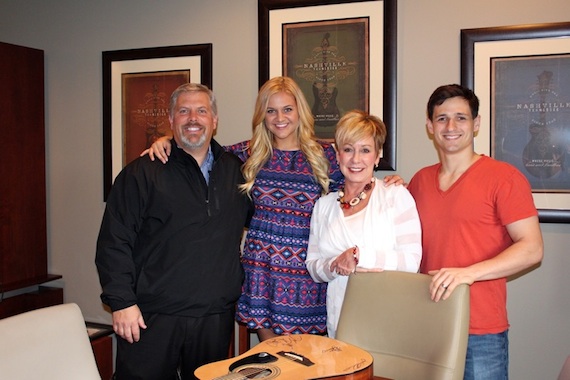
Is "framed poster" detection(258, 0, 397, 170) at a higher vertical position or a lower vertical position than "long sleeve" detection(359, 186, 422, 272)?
higher

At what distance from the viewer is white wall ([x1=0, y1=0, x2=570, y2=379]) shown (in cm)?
270

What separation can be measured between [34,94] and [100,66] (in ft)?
1.54

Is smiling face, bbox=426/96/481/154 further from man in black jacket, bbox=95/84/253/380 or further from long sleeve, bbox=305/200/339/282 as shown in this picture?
man in black jacket, bbox=95/84/253/380

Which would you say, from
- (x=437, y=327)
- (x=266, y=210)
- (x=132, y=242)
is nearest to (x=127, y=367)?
(x=132, y=242)

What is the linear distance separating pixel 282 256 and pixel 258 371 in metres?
0.84

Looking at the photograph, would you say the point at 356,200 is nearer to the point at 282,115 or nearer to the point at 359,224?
the point at 359,224

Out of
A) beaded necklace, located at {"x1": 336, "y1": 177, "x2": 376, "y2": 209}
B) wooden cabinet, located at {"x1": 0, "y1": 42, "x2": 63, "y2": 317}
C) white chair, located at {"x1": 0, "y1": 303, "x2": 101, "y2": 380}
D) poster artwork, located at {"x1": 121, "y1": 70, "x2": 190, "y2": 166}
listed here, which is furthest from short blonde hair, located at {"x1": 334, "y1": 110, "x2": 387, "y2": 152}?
wooden cabinet, located at {"x1": 0, "y1": 42, "x2": 63, "y2": 317}

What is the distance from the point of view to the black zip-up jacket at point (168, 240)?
2234mm

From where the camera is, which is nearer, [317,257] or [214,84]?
[317,257]

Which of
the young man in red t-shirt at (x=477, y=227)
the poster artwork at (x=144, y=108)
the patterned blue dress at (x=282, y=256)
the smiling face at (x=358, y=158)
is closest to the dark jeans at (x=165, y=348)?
the patterned blue dress at (x=282, y=256)

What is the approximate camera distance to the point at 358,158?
217cm

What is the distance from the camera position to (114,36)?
11.3ft

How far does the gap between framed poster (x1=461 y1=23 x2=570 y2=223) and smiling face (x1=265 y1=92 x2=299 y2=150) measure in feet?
2.98

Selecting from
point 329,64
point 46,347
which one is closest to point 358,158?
point 329,64
